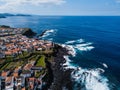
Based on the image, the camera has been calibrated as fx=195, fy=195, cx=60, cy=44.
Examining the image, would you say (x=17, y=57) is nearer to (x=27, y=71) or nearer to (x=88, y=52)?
(x=27, y=71)

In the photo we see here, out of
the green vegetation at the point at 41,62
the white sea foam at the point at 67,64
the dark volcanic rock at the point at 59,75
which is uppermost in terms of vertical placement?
the green vegetation at the point at 41,62

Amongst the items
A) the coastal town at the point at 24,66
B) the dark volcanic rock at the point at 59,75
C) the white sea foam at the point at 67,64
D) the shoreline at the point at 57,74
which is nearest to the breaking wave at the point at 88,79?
the white sea foam at the point at 67,64

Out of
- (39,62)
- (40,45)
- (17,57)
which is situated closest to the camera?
(39,62)

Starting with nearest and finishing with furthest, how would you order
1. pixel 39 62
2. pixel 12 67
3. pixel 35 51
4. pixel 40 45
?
1. pixel 12 67
2. pixel 39 62
3. pixel 35 51
4. pixel 40 45

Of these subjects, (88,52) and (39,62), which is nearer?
(39,62)

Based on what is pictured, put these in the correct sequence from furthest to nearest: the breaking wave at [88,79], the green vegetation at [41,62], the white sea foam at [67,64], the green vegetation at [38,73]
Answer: the white sea foam at [67,64] → the green vegetation at [41,62] → the green vegetation at [38,73] → the breaking wave at [88,79]

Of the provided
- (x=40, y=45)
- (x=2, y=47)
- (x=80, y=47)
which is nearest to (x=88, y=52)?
(x=80, y=47)

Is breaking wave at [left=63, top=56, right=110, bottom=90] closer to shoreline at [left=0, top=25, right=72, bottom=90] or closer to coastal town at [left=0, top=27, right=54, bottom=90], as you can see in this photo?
shoreline at [left=0, top=25, right=72, bottom=90]

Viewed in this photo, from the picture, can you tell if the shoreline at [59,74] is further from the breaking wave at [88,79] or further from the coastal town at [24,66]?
the coastal town at [24,66]
